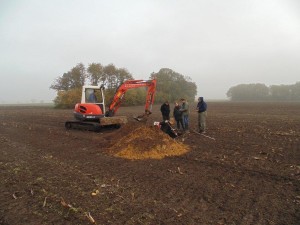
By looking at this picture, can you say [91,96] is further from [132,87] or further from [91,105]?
[132,87]

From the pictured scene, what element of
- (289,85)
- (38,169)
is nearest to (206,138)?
(38,169)

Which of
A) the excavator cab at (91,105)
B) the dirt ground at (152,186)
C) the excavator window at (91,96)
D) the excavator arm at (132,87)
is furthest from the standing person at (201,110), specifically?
the excavator window at (91,96)

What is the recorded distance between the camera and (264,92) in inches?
3932

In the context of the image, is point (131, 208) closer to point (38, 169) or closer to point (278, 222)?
point (278, 222)

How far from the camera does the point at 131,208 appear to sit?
17.3ft

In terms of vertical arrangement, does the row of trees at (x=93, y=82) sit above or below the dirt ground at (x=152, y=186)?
above

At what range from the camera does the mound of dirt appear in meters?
9.55

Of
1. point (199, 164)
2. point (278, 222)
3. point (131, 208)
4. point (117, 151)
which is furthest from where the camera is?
point (117, 151)

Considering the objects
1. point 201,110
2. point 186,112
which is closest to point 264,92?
point 186,112

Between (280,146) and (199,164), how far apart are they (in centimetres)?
419

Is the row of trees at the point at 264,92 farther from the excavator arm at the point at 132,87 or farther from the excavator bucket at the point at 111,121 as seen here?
the excavator bucket at the point at 111,121

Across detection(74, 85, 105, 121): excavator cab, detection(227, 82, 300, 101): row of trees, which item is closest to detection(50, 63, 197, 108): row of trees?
detection(74, 85, 105, 121): excavator cab

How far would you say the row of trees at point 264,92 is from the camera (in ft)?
302

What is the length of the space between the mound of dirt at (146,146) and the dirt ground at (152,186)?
0.14m
